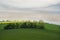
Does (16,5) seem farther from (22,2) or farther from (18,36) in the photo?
(18,36)

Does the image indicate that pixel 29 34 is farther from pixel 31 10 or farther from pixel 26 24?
pixel 31 10

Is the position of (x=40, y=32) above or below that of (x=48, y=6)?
below

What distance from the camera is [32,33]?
193 centimetres

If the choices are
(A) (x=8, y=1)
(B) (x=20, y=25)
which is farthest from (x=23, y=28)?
(A) (x=8, y=1)

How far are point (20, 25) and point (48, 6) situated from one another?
0.42 m

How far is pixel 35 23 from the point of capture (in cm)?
198

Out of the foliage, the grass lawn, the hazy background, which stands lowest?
the grass lawn

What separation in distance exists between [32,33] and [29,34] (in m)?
0.04

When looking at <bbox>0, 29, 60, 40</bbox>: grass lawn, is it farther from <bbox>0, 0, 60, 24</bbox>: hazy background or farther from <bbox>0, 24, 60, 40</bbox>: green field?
<bbox>0, 0, 60, 24</bbox>: hazy background

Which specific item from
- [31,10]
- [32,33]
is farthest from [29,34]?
[31,10]

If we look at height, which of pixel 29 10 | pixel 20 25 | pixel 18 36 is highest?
pixel 29 10

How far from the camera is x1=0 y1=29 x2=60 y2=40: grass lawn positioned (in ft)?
6.25

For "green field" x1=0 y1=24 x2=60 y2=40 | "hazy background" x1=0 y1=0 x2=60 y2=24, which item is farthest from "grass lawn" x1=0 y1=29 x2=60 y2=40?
"hazy background" x1=0 y1=0 x2=60 y2=24

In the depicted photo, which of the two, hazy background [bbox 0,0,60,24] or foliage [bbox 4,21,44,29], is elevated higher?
hazy background [bbox 0,0,60,24]
